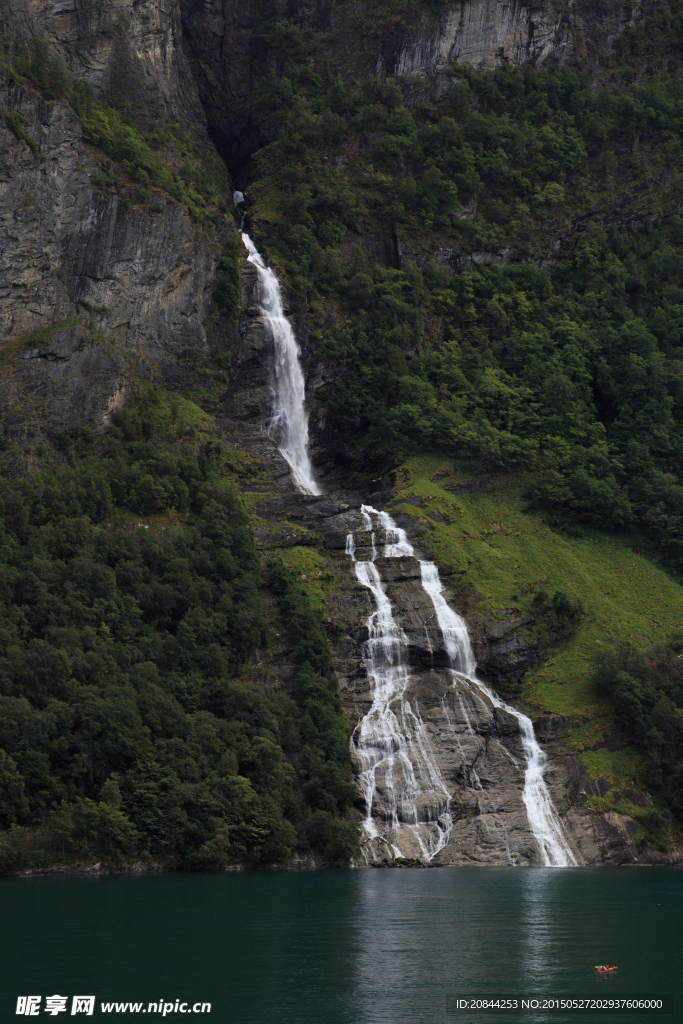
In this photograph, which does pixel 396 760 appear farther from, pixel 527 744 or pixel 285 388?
pixel 285 388

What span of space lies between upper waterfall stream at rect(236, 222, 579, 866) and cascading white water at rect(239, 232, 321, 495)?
15461 mm

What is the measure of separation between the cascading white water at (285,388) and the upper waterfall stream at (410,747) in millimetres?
15461

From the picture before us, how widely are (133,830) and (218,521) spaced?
956 inches

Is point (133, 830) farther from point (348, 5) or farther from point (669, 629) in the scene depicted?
point (348, 5)

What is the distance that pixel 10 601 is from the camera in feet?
183

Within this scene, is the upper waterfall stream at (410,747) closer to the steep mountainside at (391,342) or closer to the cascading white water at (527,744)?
the cascading white water at (527,744)

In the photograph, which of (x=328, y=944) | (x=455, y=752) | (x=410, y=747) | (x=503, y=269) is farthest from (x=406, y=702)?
(x=503, y=269)

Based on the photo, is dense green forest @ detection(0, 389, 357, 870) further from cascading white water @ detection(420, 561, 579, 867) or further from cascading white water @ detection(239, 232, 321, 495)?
cascading white water @ detection(239, 232, 321, 495)

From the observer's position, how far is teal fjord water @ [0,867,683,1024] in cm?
2434

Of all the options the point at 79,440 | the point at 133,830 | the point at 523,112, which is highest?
the point at 523,112

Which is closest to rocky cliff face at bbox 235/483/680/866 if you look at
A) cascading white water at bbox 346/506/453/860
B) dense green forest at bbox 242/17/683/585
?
cascading white water at bbox 346/506/453/860

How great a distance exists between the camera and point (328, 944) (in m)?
30.2

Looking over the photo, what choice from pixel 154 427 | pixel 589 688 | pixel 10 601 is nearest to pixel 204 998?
pixel 10 601

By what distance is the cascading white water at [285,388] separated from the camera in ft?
280
